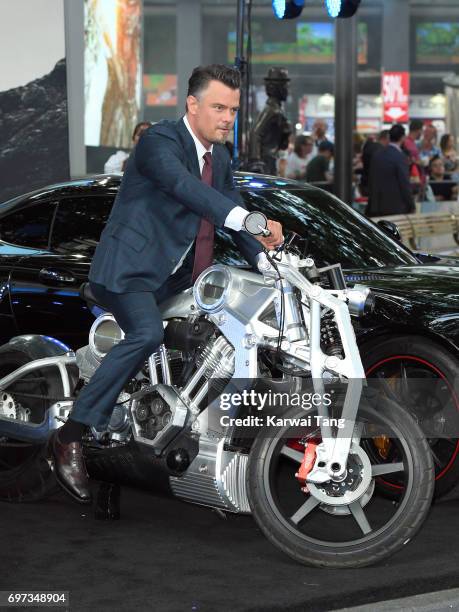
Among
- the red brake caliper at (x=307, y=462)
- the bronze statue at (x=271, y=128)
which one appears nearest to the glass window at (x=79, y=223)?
the red brake caliper at (x=307, y=462)

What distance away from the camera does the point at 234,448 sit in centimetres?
573

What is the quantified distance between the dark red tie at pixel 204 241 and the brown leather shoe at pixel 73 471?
909 mm


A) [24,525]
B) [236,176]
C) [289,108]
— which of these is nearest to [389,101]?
[289,108]

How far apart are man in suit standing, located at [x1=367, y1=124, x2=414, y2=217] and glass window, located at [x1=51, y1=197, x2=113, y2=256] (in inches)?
361

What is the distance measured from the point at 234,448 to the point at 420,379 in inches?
49.9

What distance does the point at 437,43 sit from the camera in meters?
29.2

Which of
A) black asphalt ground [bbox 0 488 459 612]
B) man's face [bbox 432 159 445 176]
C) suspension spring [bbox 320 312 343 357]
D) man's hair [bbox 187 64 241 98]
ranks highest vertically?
man's hair [bbox 187 64 241 98]

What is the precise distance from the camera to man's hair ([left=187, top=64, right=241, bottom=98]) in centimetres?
580

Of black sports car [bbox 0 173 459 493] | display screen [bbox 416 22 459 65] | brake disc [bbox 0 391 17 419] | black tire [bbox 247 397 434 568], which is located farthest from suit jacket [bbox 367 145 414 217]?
display screen [bbox 416 22 459 65]

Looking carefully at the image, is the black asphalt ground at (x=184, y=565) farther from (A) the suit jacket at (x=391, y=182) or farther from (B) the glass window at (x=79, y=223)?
(A) the suit jacket at (x=391, y=182)

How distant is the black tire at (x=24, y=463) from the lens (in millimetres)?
6781

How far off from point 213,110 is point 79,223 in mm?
2244


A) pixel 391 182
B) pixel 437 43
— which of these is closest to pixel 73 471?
pixel 391 182

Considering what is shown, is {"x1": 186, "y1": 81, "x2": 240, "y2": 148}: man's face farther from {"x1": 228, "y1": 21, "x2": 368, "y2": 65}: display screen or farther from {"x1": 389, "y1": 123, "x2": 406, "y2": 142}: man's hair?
{"x1": 228, "y1": 21, "x2": 368, "y2": 65}: display screen
